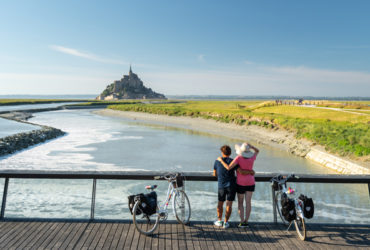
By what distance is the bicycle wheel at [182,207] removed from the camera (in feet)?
25.2

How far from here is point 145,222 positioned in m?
A: 7.85

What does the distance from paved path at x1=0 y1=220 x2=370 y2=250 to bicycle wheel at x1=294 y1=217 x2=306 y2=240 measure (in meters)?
0.14

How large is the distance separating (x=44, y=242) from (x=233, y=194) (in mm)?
4552

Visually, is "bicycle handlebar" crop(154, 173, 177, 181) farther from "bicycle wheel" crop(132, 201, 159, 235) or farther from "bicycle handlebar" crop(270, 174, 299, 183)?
"bicycle handlebar" crop(270, 174, 299, 183)

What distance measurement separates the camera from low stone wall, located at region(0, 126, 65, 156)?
99.8 ft

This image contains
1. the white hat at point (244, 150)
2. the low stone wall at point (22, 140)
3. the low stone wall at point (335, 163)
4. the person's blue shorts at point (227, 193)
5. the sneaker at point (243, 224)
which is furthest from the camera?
the low stone wall at point (22, 140)

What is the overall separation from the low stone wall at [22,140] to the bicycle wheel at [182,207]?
1072 inches

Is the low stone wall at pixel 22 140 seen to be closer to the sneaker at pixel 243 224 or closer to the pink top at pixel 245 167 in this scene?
the sneaker at pixel 243 224

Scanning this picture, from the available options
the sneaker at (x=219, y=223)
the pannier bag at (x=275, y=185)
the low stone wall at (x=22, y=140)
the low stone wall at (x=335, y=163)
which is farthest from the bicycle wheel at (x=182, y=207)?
the low stone wall at (x=22, y=140)

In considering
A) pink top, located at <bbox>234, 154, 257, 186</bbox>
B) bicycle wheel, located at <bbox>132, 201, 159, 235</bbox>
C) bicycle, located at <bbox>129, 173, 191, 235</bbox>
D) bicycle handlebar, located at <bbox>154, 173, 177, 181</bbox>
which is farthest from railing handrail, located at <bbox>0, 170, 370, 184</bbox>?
bicycle wheel, located at <bbox>132, 201, 159, 235</bbox>

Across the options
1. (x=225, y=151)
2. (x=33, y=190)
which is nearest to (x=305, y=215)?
(x=225, y=151)

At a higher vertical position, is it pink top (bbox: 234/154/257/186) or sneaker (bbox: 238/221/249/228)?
pink top (bbox: 234/154/257/186)

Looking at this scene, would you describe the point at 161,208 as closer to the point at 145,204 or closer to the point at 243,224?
the point at 145,204

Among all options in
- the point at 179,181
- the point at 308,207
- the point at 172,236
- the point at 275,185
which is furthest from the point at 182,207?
the point at 308,207
